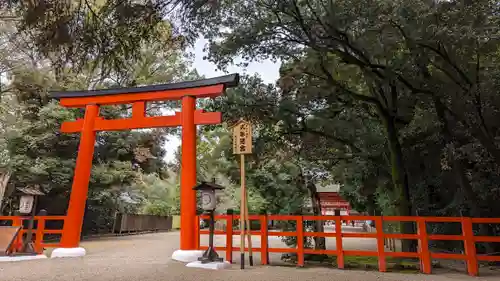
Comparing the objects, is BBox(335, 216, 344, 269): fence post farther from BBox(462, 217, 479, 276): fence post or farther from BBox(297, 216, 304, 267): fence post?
BBox(462, 217, 479, 276): fence post

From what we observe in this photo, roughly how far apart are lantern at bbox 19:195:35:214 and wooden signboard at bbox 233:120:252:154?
16.7 feet

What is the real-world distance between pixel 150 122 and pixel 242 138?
2.68m

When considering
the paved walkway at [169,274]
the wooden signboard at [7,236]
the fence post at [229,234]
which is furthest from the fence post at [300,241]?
the wooden signboard at [7,236]

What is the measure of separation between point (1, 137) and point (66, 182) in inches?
104

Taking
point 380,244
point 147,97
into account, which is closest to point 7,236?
point 147,97

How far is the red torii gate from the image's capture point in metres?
7.14

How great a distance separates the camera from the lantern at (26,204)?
779cm

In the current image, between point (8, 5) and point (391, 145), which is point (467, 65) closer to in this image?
point (391, 145)

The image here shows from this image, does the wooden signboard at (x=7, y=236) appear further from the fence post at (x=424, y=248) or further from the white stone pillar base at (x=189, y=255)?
the fence post at (x=424, y=248)

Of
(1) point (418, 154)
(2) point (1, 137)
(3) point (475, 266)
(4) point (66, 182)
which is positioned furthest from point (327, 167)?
(2) point (1, 137)

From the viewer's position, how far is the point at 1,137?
1132cm

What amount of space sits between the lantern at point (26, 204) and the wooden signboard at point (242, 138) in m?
5.10

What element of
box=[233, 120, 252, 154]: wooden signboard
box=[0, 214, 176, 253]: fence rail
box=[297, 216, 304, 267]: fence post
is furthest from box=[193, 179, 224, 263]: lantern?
box=[0, 214, 176, 253]: fence rail

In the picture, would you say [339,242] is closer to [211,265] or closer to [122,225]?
[211,265]
